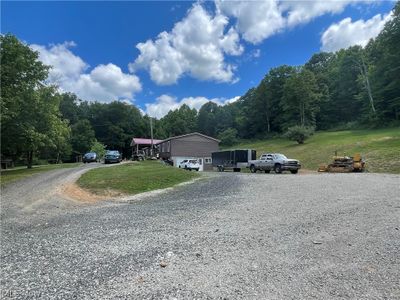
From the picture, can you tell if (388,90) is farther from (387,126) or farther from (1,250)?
(1,250)

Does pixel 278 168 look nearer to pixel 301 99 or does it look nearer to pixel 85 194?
pixel 85 194

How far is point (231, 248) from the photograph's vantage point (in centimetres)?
609

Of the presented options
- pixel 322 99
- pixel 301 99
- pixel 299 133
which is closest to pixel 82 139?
pixel 299 133

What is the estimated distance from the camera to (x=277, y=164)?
28328 mm

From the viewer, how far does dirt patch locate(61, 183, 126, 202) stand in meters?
13.9

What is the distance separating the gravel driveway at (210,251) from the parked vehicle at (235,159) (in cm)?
2620

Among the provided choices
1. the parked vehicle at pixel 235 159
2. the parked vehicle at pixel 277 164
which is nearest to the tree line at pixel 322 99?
the parked vehicle at pixel 235 159

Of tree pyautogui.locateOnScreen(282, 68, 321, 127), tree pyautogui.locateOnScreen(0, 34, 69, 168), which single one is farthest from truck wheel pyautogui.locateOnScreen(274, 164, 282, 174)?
tree pyautogui.locateOnScreen(282, 68, 321, 127)

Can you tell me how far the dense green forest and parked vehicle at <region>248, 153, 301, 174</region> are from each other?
20.0 m

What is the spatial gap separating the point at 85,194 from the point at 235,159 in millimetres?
25848

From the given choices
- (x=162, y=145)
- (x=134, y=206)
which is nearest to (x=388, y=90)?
(x=162, y=145)

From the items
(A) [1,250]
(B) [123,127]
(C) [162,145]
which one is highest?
(B) [123,127]

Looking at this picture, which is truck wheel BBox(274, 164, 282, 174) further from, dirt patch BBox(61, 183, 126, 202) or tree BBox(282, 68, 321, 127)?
tree BBox(282, 68, 321, 127)

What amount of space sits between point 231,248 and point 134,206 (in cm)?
644
